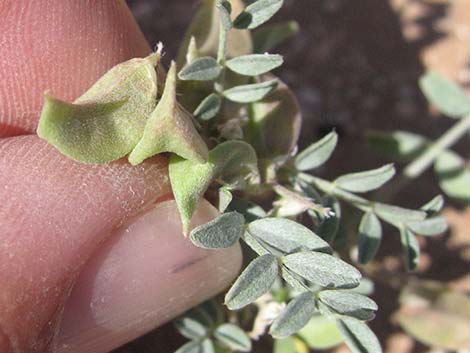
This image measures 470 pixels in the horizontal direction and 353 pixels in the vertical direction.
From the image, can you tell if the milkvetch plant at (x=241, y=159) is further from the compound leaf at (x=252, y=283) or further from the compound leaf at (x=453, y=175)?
the compound leaf at (x=453, y=175)

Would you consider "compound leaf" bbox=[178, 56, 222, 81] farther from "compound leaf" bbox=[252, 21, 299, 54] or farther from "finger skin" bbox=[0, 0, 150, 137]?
"compound leaf" bbox=[252, 21, 299, 54]

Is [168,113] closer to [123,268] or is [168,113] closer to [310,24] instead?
[123,268]

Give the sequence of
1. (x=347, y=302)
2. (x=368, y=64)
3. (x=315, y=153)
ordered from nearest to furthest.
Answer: (x=347, y=302), (x=315, y=153), (x=368, y=64)

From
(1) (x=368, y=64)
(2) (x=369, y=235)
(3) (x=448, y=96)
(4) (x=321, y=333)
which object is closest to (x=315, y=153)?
(2) (x=369, y=235)

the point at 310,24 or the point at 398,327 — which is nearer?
the point at 398,327

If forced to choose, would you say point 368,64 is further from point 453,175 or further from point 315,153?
point 315,153

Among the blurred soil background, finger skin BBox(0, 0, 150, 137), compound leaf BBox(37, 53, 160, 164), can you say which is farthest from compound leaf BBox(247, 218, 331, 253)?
the blurred soil background

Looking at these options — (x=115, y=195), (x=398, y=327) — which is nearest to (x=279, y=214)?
(x=115, y=195)
